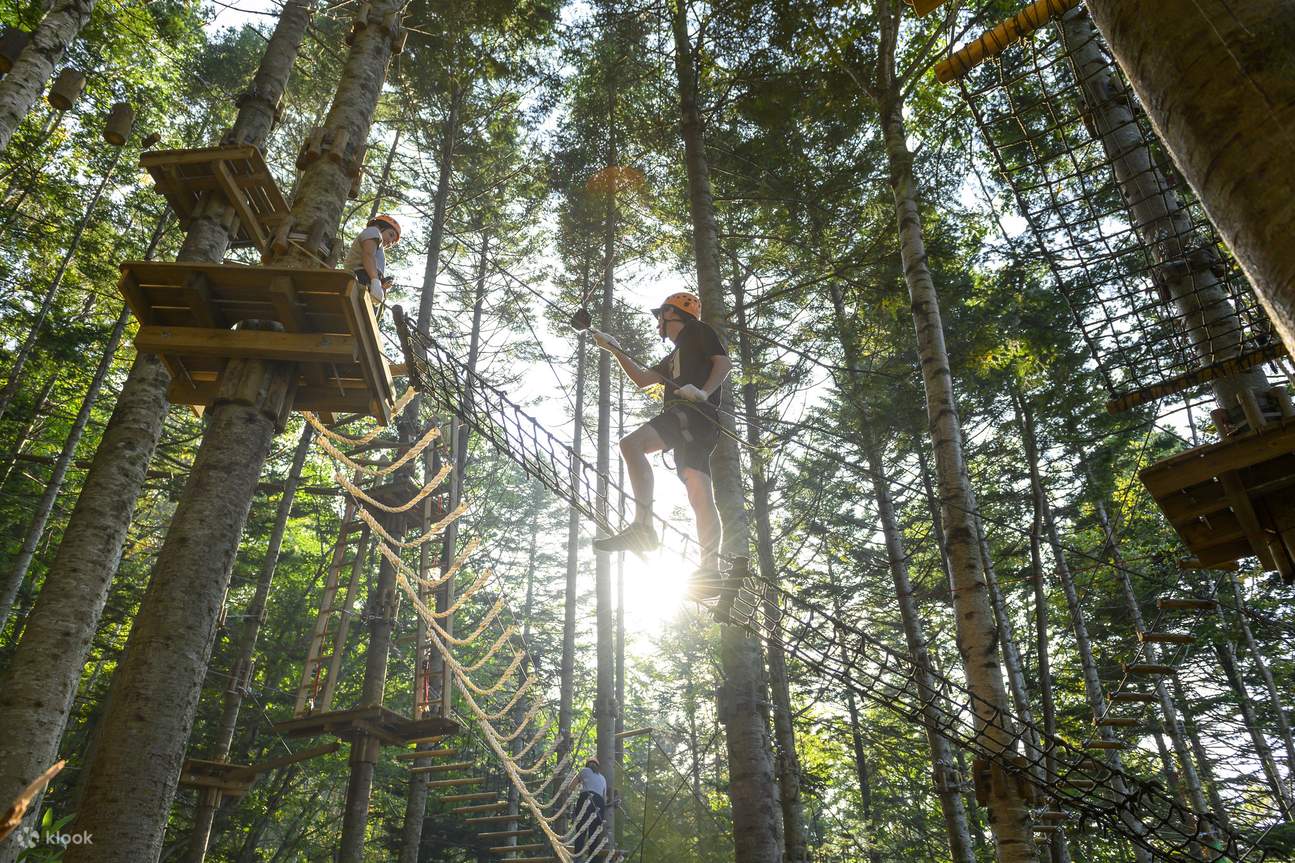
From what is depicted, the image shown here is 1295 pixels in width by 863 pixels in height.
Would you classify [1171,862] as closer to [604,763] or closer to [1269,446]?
[1269,446]

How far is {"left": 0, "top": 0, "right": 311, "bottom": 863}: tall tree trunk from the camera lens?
12.2 feet

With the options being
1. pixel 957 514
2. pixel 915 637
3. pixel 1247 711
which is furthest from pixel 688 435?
pixel 1247 711

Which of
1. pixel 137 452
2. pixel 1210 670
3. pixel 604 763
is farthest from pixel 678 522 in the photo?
pixel 137 452

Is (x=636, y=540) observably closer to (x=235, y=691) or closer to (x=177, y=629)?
(x=177, y=629)

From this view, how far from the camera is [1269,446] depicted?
2750 millimetres

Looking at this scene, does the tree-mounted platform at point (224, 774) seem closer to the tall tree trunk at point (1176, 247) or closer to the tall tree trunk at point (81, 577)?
the tall tree trunk at point (81, 577)

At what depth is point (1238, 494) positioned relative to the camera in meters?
2.95

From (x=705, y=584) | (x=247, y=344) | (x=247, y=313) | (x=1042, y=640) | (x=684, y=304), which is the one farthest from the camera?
(x=1042, y=640)

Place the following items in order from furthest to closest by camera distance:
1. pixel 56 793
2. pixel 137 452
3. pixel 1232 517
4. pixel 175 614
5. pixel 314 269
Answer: pixel 56 793
pixel 137 452
pixel 1232 517
pixel 314 269
pixel 175 614

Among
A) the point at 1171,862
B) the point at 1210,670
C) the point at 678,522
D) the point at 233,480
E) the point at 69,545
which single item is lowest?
the point at 1171,862

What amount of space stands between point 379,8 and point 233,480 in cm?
316

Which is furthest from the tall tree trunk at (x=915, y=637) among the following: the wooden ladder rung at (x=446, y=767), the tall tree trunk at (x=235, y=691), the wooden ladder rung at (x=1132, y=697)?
the tall tree trunk at (x=235, y=691)

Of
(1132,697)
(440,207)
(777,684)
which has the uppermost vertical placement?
(440,207)

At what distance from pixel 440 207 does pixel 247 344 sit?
8409 millimetres
